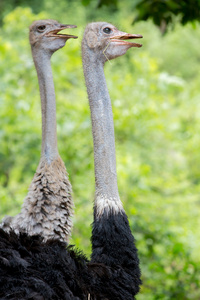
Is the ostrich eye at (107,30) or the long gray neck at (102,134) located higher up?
the ostrich eye at (107,30)

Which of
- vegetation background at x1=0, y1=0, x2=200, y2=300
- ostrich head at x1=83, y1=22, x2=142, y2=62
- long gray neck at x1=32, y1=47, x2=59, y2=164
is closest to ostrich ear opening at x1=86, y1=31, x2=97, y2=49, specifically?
ostrich head at x1=83, y1=22, x2=142, y2=62

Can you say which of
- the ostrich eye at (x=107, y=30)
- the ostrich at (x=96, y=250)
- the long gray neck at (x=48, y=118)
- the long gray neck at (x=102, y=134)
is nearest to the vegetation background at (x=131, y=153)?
the long gray neck at (x=48, y=118)

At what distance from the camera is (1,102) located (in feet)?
19.0

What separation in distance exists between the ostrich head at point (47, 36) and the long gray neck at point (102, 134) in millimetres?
765

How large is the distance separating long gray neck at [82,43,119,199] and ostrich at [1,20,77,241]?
0.58 meters

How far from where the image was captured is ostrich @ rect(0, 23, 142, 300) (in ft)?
6.92

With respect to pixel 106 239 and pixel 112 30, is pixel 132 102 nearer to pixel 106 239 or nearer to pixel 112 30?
pixel 112 30

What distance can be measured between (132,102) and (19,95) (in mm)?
1455

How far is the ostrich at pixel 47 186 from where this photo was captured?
3080mm

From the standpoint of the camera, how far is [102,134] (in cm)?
265

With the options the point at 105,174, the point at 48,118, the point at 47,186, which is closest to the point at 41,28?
the point at 48,118

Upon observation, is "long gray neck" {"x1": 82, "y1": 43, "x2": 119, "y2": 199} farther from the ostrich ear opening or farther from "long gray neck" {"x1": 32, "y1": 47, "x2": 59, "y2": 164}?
"long gray neck" {"x1": 32, "y1": 47, "x2": 59, "y2": 164}

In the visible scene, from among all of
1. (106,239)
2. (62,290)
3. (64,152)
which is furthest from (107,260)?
(64,152)

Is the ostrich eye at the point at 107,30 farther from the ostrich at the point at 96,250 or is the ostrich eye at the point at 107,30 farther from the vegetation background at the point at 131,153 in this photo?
the vegetation background at the point at 131,153
